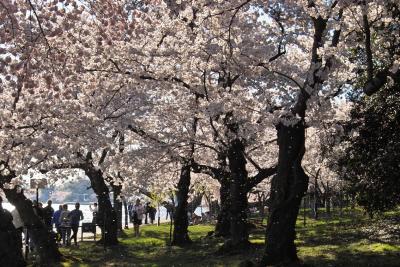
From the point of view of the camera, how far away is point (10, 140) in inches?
646

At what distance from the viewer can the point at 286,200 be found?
13.1 meters

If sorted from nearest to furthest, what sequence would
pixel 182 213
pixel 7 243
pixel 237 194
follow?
pixel 7 243, pixel 237 194, pixel 182 213

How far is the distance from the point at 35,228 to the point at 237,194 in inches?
270

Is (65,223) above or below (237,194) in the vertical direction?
below

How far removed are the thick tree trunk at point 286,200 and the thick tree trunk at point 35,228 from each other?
25.5 ft

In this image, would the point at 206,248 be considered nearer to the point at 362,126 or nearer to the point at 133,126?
the point at 133,126

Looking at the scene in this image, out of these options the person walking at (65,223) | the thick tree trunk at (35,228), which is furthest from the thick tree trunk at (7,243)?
the person walking at (65,223)

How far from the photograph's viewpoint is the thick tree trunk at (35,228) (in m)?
17.0

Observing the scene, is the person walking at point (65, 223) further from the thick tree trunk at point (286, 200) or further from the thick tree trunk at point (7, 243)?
the thick tree trunk at point (286, 200)

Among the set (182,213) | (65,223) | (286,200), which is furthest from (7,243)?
(65,223)

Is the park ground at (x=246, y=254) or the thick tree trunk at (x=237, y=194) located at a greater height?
the thick tree trunk at (x=237, y=194)

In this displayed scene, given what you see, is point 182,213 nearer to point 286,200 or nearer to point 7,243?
point 7,243

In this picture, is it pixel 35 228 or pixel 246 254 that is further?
pixel 35 228

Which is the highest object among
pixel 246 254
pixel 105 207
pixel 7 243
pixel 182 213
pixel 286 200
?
pixel 286 200
